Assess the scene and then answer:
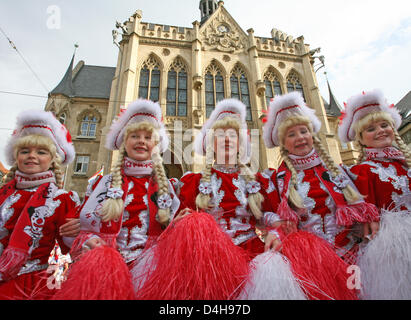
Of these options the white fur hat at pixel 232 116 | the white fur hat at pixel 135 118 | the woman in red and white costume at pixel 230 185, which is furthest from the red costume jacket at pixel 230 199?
the white fur hat at pixel 135 118

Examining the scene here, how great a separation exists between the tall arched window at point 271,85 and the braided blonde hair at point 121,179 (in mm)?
13808

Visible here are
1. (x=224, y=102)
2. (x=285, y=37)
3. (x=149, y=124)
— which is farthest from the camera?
(x=285, y=37)

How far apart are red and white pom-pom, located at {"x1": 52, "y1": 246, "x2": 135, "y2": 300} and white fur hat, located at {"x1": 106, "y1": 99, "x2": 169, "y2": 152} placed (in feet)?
4.80

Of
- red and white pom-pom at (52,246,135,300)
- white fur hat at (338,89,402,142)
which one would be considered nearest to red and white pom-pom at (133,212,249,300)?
red and white pom-pom at (52,246,135,300)

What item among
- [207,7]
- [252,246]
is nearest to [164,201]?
[252,246]

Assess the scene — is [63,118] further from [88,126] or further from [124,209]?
[124,209]

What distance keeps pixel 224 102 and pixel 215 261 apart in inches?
76.0

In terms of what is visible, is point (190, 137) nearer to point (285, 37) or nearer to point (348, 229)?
point (348, 229)

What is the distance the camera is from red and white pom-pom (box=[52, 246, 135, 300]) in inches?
43.8

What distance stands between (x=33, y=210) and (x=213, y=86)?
13.7m

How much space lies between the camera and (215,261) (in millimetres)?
1305

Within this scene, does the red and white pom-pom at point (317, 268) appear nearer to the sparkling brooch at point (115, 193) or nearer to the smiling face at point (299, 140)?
the smiling face at point (299, 140)

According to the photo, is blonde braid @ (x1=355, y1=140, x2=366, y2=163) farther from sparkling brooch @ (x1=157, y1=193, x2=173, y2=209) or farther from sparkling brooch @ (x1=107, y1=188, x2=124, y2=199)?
sparkling brooch @ (x1=107, y1=188, x2=124, y2=199)
